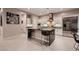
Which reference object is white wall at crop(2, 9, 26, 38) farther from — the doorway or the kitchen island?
the doorway

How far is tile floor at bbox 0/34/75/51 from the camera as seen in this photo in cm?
250

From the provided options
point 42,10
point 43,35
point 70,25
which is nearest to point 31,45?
point 43,35

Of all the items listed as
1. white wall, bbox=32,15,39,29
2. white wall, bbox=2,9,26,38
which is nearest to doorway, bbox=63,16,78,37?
white wall, bbox=32,15,39,29

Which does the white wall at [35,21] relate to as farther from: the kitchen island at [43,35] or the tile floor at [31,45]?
the tile floor at [31,45]

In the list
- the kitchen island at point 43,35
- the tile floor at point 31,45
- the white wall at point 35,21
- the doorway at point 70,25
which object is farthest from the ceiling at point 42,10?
the tile floor at point 31,45

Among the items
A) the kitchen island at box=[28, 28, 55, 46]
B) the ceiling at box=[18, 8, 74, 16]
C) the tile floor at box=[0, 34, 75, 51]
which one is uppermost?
the ceiling at box=[18, 8, 74, 16]

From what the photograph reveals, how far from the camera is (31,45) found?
260 centimetres

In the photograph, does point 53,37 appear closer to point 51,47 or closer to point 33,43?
point 51,47

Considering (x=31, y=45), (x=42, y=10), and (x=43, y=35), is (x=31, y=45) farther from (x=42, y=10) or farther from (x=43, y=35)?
(x=42, y=10)

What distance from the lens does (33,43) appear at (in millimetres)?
2627
